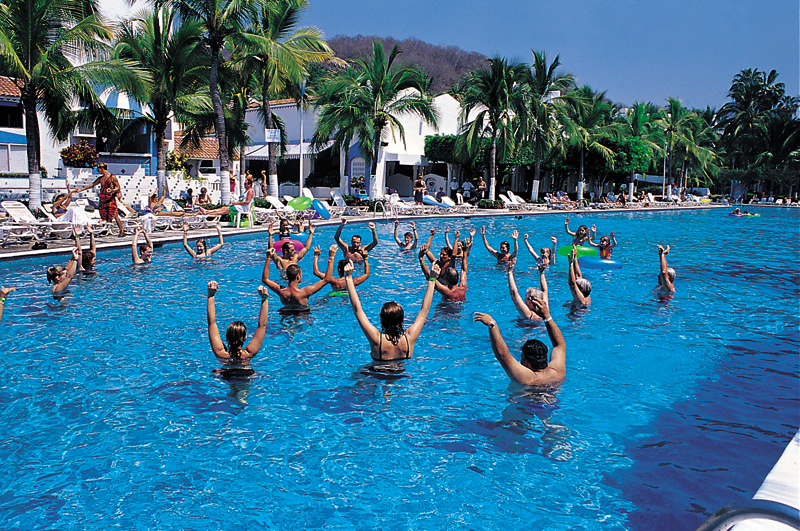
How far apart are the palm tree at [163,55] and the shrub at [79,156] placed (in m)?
7.85

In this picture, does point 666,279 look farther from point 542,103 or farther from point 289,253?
point 542,103

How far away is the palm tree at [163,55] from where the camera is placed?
844 inches

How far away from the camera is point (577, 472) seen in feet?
15.8

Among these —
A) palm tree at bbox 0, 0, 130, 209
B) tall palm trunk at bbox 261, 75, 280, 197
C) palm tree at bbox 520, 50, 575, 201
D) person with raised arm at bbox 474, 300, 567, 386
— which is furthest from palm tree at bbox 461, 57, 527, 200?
person with raised arm at bbox 474, 300, 567, 386

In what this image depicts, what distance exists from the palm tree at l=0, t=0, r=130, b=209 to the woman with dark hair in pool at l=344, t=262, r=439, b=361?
13.9 metres

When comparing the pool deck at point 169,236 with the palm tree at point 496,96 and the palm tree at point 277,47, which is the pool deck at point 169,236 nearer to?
the palm tree at point 496,96

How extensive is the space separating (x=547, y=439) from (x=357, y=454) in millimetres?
1654

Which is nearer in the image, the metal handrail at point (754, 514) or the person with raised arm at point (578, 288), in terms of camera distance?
the metal handrail at point (754, 514)

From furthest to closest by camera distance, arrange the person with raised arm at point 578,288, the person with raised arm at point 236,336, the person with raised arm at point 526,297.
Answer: the person with raised arm at point 578,288, the person with raised arm at point 526,297, the person with raised arm at point 236,336

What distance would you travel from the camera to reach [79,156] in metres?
28.8

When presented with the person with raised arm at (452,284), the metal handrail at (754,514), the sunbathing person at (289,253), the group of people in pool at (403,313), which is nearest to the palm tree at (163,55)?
the group of people in pool at (403,313)

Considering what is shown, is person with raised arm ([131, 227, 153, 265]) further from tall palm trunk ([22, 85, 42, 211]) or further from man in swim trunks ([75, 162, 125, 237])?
tall palm trunk ([22, 85, 42, 211])

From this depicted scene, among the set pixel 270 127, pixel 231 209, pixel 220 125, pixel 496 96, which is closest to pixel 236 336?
pixel 231 209

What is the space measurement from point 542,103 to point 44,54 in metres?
25.5
